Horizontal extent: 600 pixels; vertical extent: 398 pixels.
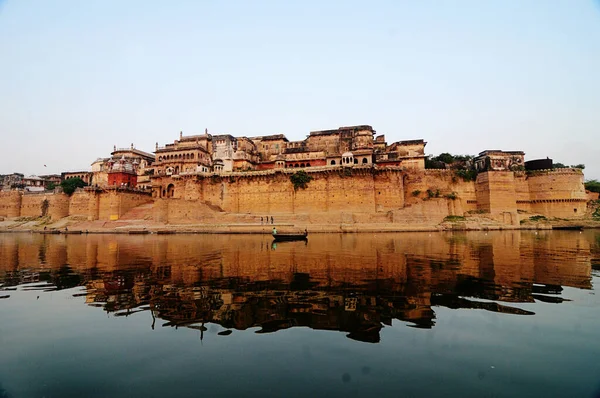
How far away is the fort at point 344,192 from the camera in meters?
35.6

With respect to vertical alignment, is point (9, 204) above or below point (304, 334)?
above

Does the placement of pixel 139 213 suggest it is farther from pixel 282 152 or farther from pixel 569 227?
pixel 569 227

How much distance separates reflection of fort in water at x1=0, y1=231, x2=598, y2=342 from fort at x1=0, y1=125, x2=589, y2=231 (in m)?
19.0

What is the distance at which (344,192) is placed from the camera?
37094 mm

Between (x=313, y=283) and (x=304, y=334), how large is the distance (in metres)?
3.63

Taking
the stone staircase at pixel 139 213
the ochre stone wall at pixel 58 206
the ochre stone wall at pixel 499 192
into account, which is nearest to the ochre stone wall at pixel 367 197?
the ochre stone wall at pixel 499 192

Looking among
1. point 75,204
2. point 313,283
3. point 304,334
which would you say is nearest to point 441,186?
point 313,283

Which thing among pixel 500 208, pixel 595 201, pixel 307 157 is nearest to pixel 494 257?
pixel 500 208

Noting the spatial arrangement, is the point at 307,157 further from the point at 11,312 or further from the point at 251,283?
the point at 11,312

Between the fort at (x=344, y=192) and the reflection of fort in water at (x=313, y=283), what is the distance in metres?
19.0

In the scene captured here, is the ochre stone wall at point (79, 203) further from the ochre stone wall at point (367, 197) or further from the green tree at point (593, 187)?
the green tree at point (593, 187)

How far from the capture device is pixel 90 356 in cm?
488

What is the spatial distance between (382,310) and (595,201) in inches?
1849

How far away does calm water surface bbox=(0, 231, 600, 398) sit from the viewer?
4.00 meters
